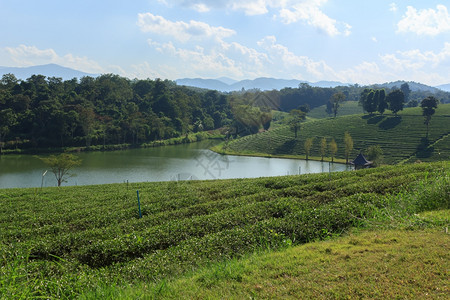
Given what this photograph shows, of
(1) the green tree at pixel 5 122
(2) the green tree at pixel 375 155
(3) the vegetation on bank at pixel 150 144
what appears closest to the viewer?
(2) the green tree at pixel 375 155

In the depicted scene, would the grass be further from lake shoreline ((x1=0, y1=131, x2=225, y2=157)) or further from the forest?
the forest

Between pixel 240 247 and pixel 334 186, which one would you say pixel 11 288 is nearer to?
pixel 240 247

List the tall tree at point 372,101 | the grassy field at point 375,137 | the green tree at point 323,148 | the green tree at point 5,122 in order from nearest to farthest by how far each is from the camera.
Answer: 1. the grassy field at point 375,137
2. the green tree at point 323,148
3. the green tree at point 5,122
4. the tall tree at point 372,101

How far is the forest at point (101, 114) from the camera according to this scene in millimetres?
54375

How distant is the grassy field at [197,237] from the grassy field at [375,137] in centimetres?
4096

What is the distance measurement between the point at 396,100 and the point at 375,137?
520 inches

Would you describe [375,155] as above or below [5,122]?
below

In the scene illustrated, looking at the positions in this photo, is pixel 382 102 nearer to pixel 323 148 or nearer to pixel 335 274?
pixel 323 148

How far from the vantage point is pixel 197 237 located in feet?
21.5

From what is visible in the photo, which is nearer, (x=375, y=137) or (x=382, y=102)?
(x=375, y=137)

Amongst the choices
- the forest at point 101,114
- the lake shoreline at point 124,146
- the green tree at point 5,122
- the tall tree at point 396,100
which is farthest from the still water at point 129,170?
the tall tree at point 396,100

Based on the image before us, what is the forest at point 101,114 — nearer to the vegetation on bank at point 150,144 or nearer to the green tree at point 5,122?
the green tree at point 5,122

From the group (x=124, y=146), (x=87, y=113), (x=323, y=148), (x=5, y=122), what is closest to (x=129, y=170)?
(x=124, y=146)

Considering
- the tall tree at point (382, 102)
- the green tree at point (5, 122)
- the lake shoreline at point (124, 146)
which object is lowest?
the lake shoreline at point (124, 146)
